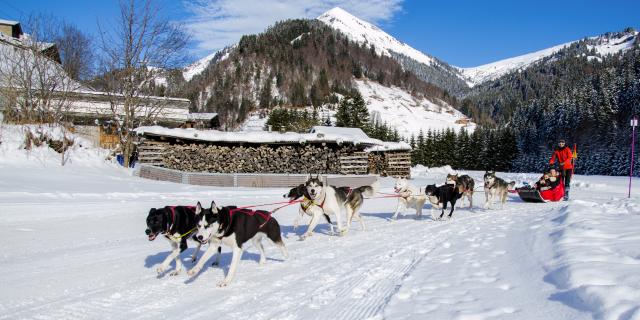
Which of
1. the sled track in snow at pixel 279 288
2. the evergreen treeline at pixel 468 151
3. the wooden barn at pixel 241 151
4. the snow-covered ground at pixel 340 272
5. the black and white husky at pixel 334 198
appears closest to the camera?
the snow-covered ground at pixel 340 272

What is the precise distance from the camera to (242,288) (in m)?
4.97

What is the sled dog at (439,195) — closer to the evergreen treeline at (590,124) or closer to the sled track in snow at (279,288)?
the sled track in snow at (279,288)

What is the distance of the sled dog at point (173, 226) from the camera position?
17.2 feet

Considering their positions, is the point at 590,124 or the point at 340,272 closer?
the point at 340,272

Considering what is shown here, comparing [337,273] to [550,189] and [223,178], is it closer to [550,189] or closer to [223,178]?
[223,178]

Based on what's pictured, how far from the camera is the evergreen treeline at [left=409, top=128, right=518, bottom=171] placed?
64688mm

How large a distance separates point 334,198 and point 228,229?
3424mm

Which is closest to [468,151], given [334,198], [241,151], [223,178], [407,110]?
[241,151]

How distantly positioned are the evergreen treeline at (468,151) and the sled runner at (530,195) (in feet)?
160

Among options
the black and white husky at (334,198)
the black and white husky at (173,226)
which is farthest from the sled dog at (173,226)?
the black and white husky at (334,198)

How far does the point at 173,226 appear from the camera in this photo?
17.9 feet

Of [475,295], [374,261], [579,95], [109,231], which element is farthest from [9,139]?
[579,95]

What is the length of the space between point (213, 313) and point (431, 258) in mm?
3318

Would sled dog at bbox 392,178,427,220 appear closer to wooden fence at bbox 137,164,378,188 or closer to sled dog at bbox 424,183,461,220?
sled dog at bbox 424,183,461,220
